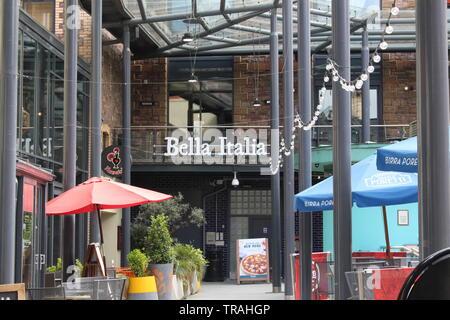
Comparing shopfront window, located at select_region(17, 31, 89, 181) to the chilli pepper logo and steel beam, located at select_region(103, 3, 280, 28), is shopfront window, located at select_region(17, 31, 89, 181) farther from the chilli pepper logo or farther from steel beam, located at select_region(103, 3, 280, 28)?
steel beam, located at select_region(103, 3, 280, 28)

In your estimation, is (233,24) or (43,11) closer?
(43,11)

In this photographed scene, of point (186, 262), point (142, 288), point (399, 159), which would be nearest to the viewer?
point (399, 159)

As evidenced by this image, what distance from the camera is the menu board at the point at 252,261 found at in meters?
24.6

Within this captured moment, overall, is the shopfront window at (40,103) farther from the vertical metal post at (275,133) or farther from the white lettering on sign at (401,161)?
the white lettering on sign at (401,161)

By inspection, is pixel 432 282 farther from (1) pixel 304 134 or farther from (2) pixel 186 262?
(2) pixel 186 262

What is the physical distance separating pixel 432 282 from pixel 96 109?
1466cm

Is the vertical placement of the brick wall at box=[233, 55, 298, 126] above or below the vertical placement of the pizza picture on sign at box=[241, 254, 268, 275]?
above

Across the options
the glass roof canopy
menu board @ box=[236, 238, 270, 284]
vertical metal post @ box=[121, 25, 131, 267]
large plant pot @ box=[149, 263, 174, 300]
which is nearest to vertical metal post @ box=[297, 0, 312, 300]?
large plant pot @ box=[149, 263, 174, 300]

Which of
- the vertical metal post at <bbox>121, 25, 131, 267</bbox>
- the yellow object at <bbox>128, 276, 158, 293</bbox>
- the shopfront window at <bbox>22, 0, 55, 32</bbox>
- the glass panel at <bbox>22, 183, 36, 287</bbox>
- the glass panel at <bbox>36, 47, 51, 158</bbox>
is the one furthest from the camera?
the vertical metal post at <bbox>121, 25, 131, 267</bbox>

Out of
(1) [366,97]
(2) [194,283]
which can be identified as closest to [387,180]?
(2) [194,283]

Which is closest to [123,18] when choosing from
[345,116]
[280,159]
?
[280,159]

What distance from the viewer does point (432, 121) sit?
14.3 ft

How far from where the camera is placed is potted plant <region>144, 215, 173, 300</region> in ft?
53.3

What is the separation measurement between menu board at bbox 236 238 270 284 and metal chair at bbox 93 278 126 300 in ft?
48.7
